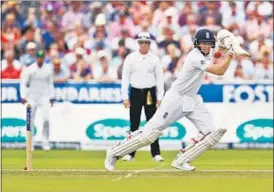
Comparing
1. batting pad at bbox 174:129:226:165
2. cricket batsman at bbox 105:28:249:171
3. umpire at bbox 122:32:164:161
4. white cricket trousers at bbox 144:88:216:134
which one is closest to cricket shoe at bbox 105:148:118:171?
cricket batsman at bbox 105:28:249:171

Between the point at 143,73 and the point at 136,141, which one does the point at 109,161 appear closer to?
the point at 136,141

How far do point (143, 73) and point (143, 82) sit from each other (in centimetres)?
15

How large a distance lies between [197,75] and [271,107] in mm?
6990

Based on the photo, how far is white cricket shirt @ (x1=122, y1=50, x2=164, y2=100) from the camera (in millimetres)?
16688

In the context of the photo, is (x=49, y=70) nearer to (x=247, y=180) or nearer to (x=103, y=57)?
(x=103, y=57)

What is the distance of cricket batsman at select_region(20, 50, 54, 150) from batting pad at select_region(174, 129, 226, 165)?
640 centimetres

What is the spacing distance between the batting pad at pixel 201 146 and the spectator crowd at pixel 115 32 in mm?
6806

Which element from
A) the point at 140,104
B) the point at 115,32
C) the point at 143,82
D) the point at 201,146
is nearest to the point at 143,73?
the point at 143,82

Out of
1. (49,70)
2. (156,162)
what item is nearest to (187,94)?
(156,162)

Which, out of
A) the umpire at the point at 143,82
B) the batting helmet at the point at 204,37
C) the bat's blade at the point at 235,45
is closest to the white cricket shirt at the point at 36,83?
the umpire at the point at 143,82

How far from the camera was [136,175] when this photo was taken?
44.9ft

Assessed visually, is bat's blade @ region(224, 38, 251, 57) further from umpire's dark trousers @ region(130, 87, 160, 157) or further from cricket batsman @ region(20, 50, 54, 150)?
cricket batsman @ region(20, 50, 54, 150)

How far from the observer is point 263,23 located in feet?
76.0

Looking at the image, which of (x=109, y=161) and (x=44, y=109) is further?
(x=44, y=109)
